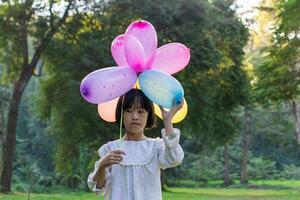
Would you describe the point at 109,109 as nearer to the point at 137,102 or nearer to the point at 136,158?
the point at 137,102

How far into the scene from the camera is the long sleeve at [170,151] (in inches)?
117

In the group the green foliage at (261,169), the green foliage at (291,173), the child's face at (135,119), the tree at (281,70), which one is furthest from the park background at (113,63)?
the green foliage at (291,173)

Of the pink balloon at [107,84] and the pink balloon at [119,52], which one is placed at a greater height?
the pink balloon at [119,52]

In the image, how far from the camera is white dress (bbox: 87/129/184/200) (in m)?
2.99

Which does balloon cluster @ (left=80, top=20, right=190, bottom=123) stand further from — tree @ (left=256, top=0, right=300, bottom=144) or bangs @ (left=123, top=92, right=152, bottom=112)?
tree @ (left=256, top=0, right=300, bottom=144)

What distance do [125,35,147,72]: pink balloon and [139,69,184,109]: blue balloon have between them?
0.10 m

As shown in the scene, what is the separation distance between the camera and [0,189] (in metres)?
A: 19.6

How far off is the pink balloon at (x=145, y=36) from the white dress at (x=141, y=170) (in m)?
0.56

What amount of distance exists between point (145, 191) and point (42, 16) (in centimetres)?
1683

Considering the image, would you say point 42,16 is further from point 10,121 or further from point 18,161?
point 18,161

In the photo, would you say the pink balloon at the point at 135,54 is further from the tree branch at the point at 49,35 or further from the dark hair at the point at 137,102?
the tree branch at the point at 49,35

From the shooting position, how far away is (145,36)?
340cm

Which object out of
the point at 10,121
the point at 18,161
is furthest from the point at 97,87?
the point at 18,161

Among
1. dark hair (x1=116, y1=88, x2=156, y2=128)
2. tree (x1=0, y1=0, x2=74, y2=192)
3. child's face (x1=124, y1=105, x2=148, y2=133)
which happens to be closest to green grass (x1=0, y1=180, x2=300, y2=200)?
tree (x1=0, y1=0, x2=74, y2=192)
